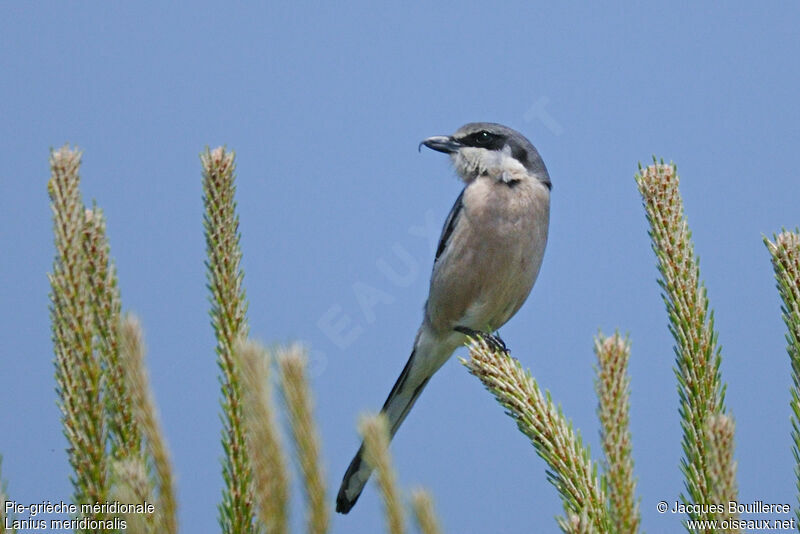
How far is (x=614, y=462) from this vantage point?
1.56m

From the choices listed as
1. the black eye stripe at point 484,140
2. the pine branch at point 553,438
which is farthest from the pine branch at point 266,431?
the black eye stripe at point 484,140

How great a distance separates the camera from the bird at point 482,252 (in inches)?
159

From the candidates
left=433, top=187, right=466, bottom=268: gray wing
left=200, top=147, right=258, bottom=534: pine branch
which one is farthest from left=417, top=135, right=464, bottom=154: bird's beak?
left=200, top=147, right=258, bottom=534: pine branch

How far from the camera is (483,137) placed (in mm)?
4500

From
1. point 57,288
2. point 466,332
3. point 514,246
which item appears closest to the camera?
point 57,288

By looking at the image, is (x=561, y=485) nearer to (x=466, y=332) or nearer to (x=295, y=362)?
(x=295, y=362)

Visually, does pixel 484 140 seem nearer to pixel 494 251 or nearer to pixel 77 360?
pixel 494 251

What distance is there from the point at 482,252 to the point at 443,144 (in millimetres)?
805

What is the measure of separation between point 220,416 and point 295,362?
0.60 m

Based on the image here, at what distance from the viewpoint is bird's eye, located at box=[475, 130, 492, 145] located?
177 inches

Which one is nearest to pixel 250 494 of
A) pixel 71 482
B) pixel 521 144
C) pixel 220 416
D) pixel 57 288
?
pixel 220 416

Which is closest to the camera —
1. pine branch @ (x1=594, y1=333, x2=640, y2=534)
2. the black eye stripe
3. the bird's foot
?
pine branch @ (x1=594, y1=333, x2=640, y2=534)

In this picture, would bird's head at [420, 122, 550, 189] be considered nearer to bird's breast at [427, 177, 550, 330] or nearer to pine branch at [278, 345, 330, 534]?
bird's breast at [427, 177, 550, 330]

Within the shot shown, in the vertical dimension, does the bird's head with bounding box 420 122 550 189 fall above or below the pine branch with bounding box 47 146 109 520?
above
